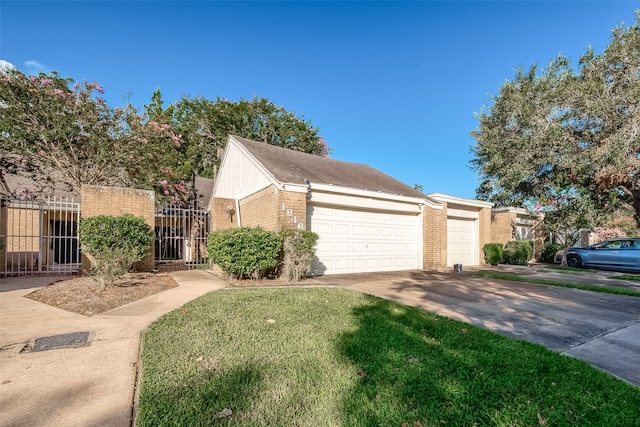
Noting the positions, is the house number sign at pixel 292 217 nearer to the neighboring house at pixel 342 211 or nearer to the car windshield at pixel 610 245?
the neighboring house at pixel 342 211

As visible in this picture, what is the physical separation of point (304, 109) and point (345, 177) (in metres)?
14.6

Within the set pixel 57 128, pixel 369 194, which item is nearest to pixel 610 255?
pixel 369 194

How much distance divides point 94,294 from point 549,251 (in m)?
20.0

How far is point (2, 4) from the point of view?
26.8 ft

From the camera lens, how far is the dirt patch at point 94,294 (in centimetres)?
526

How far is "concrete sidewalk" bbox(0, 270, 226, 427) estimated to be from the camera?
2.20m

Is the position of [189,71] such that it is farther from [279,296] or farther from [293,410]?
[293,410]

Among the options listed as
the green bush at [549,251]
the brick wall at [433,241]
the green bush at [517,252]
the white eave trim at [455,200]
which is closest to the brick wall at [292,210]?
the brick wall at [433,241]

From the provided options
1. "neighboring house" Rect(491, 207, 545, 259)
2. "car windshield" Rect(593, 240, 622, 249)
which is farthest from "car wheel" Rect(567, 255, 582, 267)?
"neighboring house" Rect(491, 207, 545, 259)

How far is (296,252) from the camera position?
308 inches

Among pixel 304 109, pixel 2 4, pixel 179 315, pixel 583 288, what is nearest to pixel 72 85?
pixel 2 4

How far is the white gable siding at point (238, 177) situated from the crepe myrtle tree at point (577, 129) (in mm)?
11174

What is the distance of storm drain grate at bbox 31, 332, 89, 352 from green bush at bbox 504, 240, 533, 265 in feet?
52.8

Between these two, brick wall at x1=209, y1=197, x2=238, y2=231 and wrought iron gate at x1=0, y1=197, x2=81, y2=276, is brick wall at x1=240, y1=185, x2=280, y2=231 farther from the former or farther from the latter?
wrought iron gate at x1=0, y1=197, x2=81, y2=276
